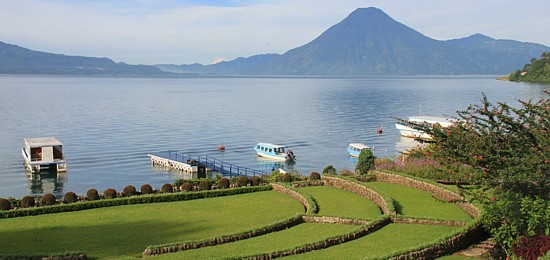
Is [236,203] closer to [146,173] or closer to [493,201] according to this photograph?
[493,201]

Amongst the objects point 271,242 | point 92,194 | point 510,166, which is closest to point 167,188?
point 92,194

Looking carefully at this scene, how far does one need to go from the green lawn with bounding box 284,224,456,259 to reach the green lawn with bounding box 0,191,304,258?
647cm

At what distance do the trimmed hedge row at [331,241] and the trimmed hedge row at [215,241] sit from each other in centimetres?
395

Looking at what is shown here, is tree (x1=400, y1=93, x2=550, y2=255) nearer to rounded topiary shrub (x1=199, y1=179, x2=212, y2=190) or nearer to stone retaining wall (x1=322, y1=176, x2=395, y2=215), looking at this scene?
stone retaining wall (x1=322, y1=176, x2=395, y2=215)

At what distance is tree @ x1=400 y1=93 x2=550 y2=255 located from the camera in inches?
859

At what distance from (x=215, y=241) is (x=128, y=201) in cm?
1437

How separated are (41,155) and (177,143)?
75.0ft

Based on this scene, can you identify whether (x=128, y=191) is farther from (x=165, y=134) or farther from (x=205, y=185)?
(x=165, y=134)

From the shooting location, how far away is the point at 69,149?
3063 inches

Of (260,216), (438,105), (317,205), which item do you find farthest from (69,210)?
(438,105)

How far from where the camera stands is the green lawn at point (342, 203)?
31797 millimetres

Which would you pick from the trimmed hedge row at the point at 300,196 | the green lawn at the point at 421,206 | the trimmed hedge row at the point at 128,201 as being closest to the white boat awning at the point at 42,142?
the trimmed hedge row at the point at 128,201

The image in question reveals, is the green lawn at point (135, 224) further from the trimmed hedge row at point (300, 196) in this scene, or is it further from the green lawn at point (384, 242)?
the green lawn at point (384, 242)

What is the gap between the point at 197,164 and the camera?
65.8m
